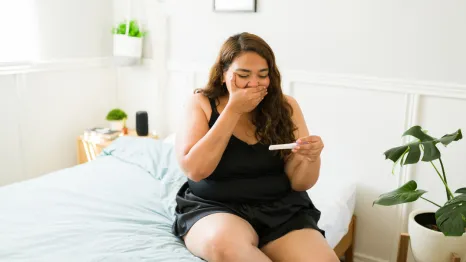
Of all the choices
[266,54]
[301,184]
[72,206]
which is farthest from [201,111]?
[72,206]

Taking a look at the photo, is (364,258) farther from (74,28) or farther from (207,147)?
(74,28)

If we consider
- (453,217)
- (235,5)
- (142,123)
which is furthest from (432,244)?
(142,123)

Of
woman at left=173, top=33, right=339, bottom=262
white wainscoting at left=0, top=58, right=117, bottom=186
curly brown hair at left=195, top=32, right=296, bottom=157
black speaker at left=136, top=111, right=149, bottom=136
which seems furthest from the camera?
black speaker at left=136, top=111, right=149, bottom=136

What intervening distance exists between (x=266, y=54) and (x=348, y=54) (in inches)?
33.2

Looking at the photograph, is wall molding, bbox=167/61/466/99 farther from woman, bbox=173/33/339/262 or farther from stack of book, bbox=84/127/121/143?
stack of book, bbox=84/127/121/143

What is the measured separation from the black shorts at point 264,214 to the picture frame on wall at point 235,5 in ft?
4.15

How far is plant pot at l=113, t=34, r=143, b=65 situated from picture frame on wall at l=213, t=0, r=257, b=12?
0.60 metres

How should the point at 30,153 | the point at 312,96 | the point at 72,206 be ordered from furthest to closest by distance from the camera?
the point at 30,153 → the point at 312,96 → the point at 72,206

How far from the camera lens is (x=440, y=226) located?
154cm

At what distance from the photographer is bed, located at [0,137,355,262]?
1.53m

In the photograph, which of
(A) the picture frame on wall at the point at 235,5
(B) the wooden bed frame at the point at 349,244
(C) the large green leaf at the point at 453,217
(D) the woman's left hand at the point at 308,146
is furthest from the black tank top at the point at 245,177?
(A) the picture frame on wall at the point at 235,5

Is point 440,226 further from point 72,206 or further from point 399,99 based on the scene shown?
point 72,206

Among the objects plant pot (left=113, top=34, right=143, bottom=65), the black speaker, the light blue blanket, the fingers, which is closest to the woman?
the fingers

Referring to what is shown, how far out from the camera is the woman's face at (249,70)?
1.54m
